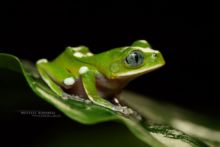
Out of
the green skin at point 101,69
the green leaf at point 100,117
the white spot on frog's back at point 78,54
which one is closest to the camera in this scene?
the green leaf at point 100,117

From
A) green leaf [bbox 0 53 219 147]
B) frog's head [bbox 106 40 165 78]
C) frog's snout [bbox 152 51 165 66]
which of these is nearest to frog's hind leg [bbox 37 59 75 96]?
frog's head [bbox 106 40 165 78]

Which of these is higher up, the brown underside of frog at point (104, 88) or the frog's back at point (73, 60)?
the frog's back at point (73, 60)

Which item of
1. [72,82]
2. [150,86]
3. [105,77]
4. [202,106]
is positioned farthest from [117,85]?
[150,86]

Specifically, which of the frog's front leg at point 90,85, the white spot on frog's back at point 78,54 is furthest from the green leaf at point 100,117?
the white spot on frog's back at point 78,54

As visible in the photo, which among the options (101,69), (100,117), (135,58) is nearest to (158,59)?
(135,58)

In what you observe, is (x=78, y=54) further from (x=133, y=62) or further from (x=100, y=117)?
(x=100, y=117)

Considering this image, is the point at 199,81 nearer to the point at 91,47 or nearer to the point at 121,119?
the point at 91,47

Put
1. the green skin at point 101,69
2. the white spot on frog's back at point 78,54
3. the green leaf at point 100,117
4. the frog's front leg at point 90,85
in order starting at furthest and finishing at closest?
the white spot on frog's back at point 78,54, the green skin at point 101,69, the frog's front leg at point 90,85, the green leaf at point 100,117

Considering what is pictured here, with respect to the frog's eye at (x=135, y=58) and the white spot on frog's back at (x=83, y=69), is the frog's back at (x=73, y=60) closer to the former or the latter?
the white spot on frog's back at (x=83, y=69)
